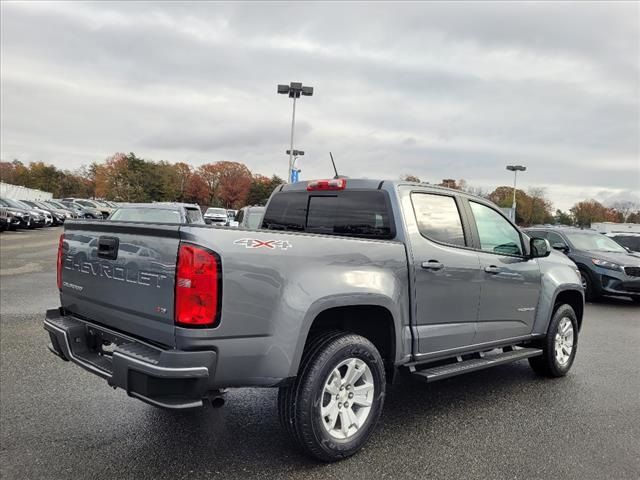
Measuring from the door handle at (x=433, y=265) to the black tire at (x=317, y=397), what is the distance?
0.82m

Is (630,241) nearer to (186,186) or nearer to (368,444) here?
(368,444)

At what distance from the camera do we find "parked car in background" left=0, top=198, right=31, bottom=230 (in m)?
27.1

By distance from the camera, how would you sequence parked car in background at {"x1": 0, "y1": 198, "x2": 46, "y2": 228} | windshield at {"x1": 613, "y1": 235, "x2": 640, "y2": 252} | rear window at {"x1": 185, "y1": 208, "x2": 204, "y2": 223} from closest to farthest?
rear window at {"x1": 185, "y1": 208, "x2": 204, "y2": 223} < windshield at {"x1": 613, "y1": 235, "x2": 640, "y2": 252} < parked car in background at {"x1": 0, "y1": 198, "x2": 46, "y2": 228}

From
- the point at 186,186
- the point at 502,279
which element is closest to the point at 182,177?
the point at 186,186

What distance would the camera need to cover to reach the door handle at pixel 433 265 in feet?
12.9

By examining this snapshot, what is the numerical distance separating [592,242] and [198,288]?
39.8ft

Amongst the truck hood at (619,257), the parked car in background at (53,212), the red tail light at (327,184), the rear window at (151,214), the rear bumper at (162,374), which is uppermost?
the red tail light at (327,184)

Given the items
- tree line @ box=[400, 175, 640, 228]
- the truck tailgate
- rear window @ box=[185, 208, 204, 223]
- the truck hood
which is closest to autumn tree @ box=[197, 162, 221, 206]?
tree line @ box=[400, 175, 640, 228]

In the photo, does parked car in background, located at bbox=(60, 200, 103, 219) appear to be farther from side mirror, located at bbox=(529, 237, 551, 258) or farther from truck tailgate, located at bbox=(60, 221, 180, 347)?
side mirror, located at bbox=(529, 237, 551, 258)

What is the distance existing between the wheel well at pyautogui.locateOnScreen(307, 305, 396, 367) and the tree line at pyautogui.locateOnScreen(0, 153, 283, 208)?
272 feet

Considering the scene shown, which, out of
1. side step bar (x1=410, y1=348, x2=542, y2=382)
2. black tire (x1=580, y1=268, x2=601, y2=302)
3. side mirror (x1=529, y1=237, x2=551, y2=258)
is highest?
side mirror (x1=529, y1=237, x2=551, y2=258)

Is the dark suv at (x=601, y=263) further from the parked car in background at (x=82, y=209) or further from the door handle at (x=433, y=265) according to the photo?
the parked car in background at (x=82, y=209)

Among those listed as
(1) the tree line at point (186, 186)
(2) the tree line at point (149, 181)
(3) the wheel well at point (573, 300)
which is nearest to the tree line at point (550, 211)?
(1) the tree line at point (186, 186)

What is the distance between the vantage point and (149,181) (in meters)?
82.3
